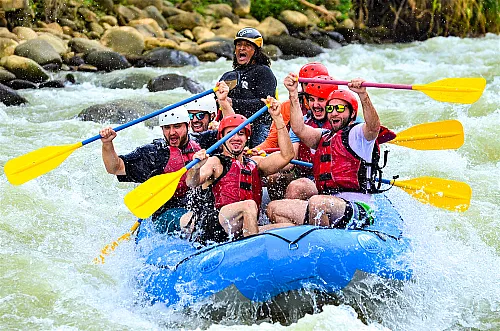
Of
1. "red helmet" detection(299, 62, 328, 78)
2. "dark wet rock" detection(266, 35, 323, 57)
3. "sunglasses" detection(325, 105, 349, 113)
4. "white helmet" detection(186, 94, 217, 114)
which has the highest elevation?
"red helmet" detection(299, 62, 328, 78)

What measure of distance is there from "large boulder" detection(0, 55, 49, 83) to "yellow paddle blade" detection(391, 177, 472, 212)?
726 cm

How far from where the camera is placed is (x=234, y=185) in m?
4.66

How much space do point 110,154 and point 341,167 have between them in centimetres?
140

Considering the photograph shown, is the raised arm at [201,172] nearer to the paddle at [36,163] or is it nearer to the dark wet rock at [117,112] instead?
the paddle at [36,163]

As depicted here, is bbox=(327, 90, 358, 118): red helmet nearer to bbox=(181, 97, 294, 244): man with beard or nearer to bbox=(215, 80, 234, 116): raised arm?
bbox=(181, 97, 294, 244): man with beard

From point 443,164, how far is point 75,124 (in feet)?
13.8

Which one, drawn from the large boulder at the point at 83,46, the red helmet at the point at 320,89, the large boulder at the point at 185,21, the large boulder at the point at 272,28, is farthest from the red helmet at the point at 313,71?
the large boulder at the point at 185,21

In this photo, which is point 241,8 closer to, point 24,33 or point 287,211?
point 24,33

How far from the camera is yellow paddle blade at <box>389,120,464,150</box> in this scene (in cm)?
525

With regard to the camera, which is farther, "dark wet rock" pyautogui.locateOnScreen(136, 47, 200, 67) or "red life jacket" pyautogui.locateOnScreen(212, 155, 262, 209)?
"dark wet rock" pyautogui.locateOnScreen(136, 47, 200, 67)

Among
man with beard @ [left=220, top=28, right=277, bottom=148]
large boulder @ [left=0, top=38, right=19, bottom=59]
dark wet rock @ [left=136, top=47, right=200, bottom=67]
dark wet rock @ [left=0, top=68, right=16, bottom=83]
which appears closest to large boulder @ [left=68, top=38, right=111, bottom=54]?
dark wet rock @ [left=136, top=47, right=200, bottom=67]

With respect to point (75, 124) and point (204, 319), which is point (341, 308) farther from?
point (75, 124)

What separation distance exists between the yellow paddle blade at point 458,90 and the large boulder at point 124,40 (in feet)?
28.1

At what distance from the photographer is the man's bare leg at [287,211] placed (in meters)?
4.68
